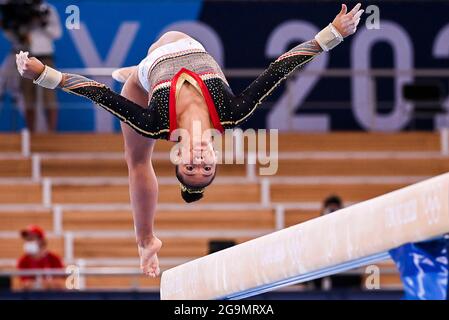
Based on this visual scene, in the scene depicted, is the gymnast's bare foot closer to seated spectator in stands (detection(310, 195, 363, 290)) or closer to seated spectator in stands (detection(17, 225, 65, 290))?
seated spectator in stands (detection(310, 195, 363, 290))

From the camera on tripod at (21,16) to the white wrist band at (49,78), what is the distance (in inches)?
155

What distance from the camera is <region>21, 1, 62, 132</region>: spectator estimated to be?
28.8 ft

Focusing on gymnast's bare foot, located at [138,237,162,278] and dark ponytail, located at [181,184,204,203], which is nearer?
dark ponytail, located at [181,184,204,203]

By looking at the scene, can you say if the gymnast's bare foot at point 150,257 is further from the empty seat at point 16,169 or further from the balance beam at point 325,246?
the empty seat at point 16,169

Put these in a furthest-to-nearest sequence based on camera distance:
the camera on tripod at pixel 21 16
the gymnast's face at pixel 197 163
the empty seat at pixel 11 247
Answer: the empty seat at pixel 11 247 < the camera on tripod at pixel 21 16 < the gymnast's face at pixel 197 163

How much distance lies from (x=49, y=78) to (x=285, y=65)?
0.98 meters

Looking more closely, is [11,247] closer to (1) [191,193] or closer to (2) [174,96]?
(1) [191,193]

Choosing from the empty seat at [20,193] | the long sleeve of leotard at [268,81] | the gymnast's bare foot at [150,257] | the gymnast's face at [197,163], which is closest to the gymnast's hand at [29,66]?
the gymnast's face at [197,163]

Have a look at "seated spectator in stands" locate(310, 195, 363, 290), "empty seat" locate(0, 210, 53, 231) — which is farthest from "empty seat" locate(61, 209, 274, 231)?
"seated spectator in stands" locate(310, 195, 363, 290)

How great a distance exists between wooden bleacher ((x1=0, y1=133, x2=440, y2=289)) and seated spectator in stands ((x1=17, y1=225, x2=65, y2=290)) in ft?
2.57

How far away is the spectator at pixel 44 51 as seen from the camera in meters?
8.79

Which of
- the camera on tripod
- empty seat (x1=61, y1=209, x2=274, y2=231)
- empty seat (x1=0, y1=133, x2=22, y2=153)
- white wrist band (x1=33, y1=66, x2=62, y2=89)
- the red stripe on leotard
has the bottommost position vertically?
the red stripe on leotard
